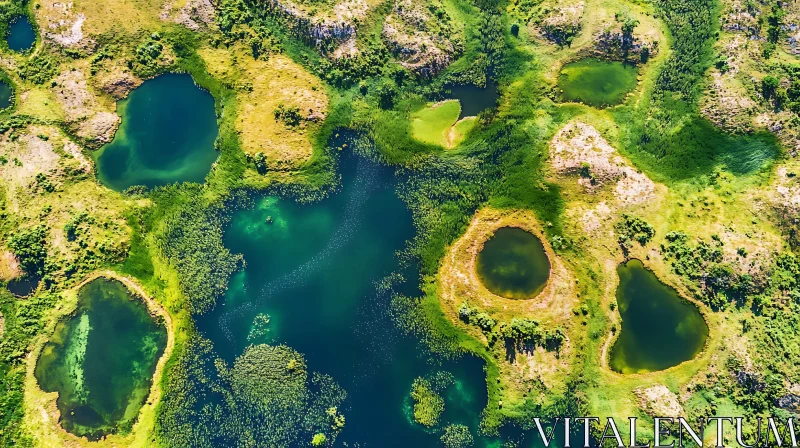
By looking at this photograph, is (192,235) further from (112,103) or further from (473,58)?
(473,58)

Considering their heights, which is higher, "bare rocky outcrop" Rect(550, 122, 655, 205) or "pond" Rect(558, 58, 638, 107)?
"pond" Rect(558, 58, 638, 107)

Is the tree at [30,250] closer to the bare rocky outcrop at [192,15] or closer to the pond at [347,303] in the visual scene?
the pond at [347,303]

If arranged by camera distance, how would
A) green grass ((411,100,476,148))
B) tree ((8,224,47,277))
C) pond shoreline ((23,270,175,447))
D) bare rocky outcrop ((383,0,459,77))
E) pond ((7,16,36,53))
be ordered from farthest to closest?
pond ((7,16,36,53))
bare rocky outcrop ((383,0,459,77))
green grass ((411,100,476,148))
tree ((8,224,47,277))
pond shoreline ((23,270,175,447))

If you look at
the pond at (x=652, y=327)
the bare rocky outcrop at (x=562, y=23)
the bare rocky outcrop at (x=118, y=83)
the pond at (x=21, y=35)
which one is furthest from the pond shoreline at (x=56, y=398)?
the bare rocky outcrop at (x=562, y=23)

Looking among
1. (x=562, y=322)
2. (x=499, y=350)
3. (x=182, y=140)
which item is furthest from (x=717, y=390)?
(x=182, y=140)

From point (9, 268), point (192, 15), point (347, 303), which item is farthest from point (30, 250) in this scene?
point (347, 303)

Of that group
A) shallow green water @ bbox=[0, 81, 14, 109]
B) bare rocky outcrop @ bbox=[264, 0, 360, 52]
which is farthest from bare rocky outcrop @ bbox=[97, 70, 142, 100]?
bare rocky outcrop @ bbox=[264, 0, 360, 52]

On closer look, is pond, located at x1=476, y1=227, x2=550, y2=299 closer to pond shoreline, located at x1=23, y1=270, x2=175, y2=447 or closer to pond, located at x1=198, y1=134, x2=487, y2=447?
pond, located at x1=198, y1=134, x2=487, y2=447

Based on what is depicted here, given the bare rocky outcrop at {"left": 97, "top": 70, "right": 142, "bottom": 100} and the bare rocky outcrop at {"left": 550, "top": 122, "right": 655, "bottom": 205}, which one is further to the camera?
the bare rocky outcrop at {"left": 97, "top": 70, "right": 142, "bottom": 100}
